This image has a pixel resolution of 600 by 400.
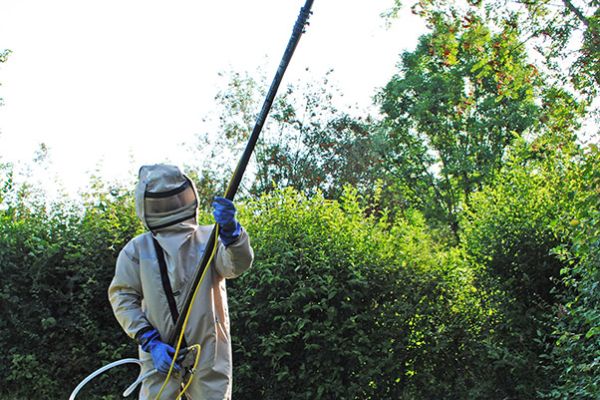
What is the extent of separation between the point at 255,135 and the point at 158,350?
111 centimetres

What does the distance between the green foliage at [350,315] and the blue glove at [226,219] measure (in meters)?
2.95

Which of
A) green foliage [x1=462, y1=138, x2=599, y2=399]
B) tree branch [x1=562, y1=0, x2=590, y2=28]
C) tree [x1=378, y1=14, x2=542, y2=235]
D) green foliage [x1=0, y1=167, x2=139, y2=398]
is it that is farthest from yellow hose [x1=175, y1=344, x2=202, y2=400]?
tree [x1=378, y1=14, x2=542, y2=235]

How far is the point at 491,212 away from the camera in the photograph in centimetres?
672

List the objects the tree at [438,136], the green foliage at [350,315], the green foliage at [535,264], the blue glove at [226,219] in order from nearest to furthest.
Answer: the blue glove at [226,219]
the green foliage at [535,264]
the green foliage at [350,315]
the tree at [438,136]

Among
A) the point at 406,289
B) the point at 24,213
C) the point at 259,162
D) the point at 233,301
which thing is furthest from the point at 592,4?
the point at 259,162

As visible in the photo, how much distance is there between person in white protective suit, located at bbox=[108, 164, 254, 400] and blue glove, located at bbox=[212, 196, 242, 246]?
0.06 meters

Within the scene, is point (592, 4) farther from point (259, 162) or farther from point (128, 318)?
point (259, 162)

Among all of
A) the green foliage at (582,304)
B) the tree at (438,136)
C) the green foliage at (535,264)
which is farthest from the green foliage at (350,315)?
the tree at (438,136)

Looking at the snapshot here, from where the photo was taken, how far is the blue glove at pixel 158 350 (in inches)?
132

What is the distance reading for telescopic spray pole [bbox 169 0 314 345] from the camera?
309cm

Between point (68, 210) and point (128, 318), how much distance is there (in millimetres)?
4567

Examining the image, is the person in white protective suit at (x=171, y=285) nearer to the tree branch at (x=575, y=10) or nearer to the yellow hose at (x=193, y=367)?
the yellow hose at (x=193, y=367)

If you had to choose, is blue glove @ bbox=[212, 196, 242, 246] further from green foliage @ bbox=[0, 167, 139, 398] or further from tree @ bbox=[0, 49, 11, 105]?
tree @ bbox=[0, 49, 11, 105]

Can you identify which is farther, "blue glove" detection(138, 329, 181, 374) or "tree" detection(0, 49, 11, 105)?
"tree" detection(0, 49, 11, 105)
